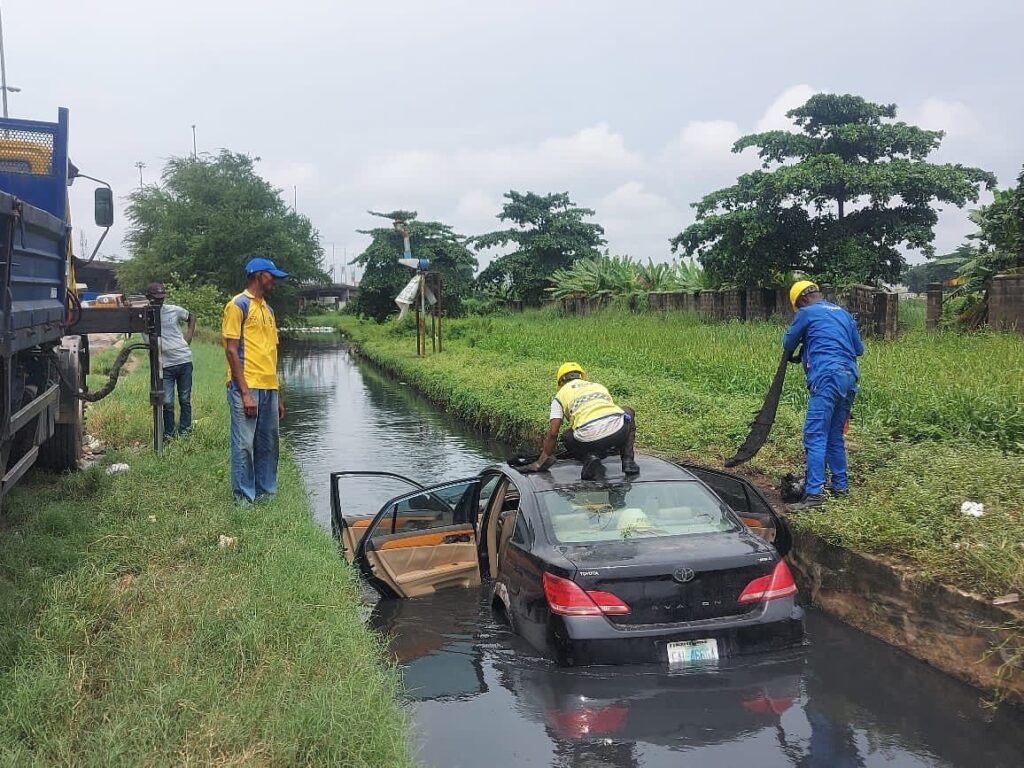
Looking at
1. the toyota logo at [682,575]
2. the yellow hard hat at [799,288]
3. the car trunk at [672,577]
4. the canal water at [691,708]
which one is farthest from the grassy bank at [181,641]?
the yellow hard hat at [799,288]

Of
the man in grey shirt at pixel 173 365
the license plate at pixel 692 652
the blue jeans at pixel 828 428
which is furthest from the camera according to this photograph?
the man in grey shirt at pixel 173 365

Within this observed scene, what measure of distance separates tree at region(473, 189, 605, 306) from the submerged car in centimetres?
3473

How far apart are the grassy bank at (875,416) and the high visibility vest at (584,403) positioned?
162cm

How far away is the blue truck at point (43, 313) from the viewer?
4910 millimetres

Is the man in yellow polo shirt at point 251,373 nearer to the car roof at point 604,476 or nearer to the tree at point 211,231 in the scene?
the car roof at point 604,476

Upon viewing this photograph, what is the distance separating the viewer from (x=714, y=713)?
4547 mm

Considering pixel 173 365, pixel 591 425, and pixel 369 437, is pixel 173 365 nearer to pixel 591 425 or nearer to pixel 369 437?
pixel 369 437

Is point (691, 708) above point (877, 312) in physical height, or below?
below

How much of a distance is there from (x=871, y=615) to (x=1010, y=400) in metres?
3.26

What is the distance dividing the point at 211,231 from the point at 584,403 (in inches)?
1451

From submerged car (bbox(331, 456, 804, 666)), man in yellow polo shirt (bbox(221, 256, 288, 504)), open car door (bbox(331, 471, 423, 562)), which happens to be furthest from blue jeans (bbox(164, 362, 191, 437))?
submerged car (bbox(331, 456, 804, 666))

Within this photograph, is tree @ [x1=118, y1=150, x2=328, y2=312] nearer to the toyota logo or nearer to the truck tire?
the truck tire

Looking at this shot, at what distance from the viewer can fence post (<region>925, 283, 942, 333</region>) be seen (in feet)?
54.8

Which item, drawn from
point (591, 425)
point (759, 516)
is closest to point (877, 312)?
point (759, 516)
